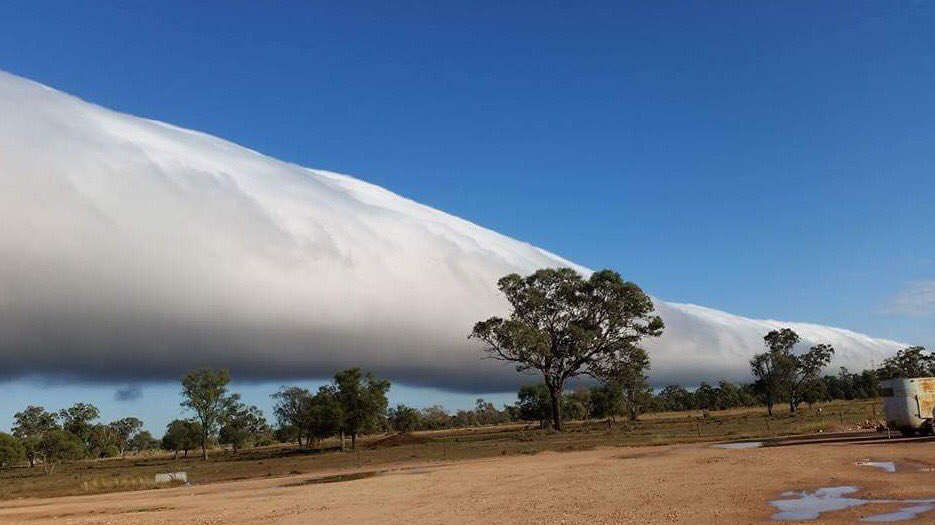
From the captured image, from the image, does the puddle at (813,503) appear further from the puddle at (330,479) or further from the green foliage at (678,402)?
the green foliage at (678,402)

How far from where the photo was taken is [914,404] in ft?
135

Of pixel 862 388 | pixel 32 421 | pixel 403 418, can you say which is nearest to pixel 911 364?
pixel 862 388

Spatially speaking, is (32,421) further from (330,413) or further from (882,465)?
(882,465)

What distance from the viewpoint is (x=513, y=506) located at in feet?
80.8

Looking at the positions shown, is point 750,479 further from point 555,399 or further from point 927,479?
point 555,399

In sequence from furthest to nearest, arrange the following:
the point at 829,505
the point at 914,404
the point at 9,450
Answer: the point at 9,450 < the point at 914,404 < the point at 829,505

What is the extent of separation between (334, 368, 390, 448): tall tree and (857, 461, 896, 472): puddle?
6471 centimetres

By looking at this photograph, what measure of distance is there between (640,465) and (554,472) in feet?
15.6

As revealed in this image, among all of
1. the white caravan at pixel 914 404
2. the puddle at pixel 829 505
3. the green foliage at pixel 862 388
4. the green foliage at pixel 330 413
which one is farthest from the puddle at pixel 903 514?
the green foliage at pixel 862 388

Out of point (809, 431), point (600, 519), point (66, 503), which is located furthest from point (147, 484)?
point (809, 431)

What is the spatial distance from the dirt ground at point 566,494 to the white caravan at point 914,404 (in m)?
2.59

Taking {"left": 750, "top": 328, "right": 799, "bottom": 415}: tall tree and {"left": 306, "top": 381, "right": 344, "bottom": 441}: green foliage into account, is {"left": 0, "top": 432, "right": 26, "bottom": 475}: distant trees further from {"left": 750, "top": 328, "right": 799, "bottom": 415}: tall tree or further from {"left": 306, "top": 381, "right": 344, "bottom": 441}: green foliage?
{"left": 750, "top": 328, "right": 799, "bottom": 415}: tall tree

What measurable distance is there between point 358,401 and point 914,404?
6260 cm

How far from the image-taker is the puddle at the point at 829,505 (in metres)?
18.0
